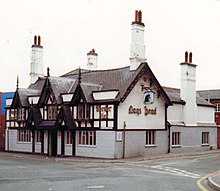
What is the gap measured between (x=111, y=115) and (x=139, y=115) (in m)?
2.90

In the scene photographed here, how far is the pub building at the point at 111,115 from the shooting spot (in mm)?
32906

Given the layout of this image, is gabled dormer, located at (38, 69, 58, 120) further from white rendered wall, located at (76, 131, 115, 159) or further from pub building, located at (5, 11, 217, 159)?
white rendered wall, located at (76, 131, 115, 159)

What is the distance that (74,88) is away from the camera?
3716cm

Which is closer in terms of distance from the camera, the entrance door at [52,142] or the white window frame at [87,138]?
the white window frame at [87,138]

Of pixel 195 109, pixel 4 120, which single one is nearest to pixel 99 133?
pixel 195 109

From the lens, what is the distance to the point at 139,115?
34531mm

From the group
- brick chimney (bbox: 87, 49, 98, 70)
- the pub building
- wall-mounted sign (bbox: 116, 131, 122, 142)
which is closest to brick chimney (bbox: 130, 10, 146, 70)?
the pub building

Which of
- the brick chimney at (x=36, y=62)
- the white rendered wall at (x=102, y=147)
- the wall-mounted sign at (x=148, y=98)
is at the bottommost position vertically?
the white rendered wall at (x=102, y=147)

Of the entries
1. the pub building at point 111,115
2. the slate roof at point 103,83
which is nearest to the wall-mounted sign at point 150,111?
the pub building at point 111,115

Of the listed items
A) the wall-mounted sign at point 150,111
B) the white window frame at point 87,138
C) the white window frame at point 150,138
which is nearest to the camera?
the white window frame at point 87,138

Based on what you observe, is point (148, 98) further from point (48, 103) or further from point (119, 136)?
point (48, 103)

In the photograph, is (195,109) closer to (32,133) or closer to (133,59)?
(133,59)

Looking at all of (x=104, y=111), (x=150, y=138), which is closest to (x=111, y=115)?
(x=104, y=111)

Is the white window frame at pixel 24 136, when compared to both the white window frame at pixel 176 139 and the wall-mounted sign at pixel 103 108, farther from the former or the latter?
the white window frame at pixel 176 139
